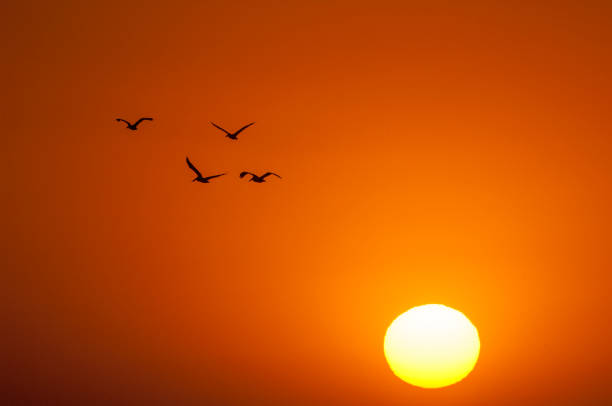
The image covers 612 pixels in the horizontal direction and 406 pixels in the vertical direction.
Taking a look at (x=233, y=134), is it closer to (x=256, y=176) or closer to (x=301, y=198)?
(x=256, y=176)

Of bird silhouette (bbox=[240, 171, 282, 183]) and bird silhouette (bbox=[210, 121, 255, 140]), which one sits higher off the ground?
bird silhouette (bbox=[210, 121, 255, 140])

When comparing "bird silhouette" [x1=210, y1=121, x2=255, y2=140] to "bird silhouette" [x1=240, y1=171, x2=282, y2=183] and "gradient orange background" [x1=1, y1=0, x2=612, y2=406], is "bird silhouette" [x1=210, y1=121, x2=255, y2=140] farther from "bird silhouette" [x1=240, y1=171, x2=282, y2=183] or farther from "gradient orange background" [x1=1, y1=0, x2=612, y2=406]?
"bird silhouette" [x1=240, y1=171, x2=282, y2=183]

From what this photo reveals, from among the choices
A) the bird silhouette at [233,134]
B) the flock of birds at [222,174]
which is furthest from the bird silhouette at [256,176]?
the bird silhouette at [233,134]

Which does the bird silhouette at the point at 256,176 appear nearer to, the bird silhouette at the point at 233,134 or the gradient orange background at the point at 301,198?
the gradient orange background at the point at 301,198

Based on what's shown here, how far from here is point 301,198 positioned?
14.5ft

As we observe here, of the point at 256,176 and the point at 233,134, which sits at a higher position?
the point at 233,134

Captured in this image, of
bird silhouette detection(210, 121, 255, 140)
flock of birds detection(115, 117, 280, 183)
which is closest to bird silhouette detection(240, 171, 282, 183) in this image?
flock of birds detection(115, 117, 280, 183)

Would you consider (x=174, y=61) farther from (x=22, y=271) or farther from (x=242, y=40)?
(x=22, y=271)

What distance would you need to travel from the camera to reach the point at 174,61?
4.20 m

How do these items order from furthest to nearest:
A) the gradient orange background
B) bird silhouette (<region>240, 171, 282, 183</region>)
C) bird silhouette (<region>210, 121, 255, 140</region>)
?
1. bird silhouette (<region>240, 171, 282, 183</region>)
2. the gradient orange background
3. bird silhouette (<region>210, 121, 255, 140</region>)

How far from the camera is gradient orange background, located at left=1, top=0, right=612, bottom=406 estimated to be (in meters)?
4.20

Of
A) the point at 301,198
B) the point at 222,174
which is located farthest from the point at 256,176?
the point at 301,198

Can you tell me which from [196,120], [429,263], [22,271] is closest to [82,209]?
[22,271]

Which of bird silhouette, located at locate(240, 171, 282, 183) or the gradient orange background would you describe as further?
bird silhouette, located at locate(240, 171, 282, 183)
